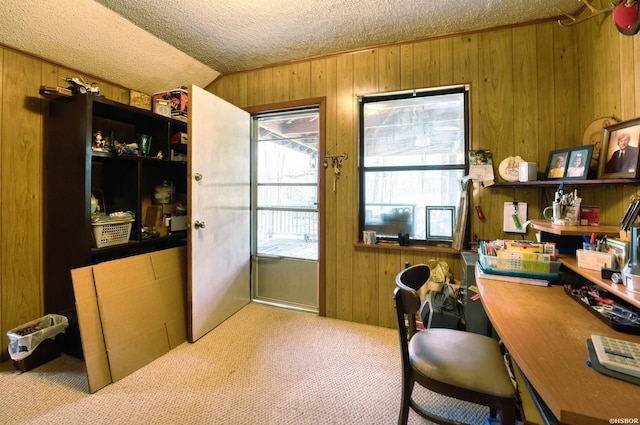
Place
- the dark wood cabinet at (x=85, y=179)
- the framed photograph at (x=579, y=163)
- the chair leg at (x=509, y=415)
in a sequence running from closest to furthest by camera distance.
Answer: the chair leg at (x=509, y=415) < the framed photograph at (x=579, y=163) < the dark wood cabinet at (x=85, y=179)

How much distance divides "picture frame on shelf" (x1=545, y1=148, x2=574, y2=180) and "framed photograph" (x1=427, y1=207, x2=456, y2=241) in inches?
26.4

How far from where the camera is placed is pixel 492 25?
2.10 meters

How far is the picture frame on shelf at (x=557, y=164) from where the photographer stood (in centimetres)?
180

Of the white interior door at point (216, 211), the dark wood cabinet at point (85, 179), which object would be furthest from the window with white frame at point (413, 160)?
the dark wood cabinet at point (85, 179)

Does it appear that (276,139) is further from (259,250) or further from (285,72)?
(259,250)

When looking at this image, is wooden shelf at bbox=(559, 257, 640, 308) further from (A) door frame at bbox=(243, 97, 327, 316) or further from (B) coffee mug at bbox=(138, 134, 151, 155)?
(B) coffee mug at bbox=(138, 134, 151, 155)

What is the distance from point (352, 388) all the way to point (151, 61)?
3.04 metres

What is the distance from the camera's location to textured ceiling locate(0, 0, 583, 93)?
1.85 meters

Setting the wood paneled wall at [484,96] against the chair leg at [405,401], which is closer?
the chair leg at [405,401]

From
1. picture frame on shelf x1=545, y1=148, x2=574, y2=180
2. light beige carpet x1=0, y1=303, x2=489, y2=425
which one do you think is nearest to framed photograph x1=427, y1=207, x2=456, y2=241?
picture frame on shelf x1=545, y1=148, x2=574, y2=180

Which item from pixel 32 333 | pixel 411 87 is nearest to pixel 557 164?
pixel 411 87

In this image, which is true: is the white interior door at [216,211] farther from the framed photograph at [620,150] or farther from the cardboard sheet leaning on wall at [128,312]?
the framed photograph at [620,150]

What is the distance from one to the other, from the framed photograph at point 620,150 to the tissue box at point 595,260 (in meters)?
0.49

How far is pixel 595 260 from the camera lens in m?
1.29
